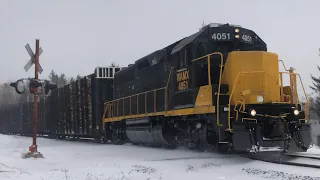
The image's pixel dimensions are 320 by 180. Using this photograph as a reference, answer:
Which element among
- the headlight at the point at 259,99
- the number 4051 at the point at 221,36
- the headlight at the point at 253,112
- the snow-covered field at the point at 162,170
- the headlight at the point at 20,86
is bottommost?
the snow-covered field at the point at 162,170

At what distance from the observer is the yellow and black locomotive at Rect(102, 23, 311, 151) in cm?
937

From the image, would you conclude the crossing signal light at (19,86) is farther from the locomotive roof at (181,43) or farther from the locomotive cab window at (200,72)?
the locomotive cab window at (200,72)

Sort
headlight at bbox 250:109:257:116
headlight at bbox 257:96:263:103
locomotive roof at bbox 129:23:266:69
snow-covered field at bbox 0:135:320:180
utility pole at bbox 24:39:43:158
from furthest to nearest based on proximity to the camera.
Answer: utility pole at bbox 24:39:43:158, locomotive roof at bbox 129:23:266:69, headlight at bbox 257:96:263:103, headlight at bbox 250:109:257:116, snow-covered field at bbox 0:135:320:180

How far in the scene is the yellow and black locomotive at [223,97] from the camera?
937 cm

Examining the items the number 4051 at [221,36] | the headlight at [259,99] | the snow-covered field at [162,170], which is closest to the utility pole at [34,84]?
the snow-covered field at [162,170]

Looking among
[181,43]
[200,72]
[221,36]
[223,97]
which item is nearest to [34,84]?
[181,43]

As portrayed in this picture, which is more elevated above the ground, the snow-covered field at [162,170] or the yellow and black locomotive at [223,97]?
the yellow and black locomotive at [223,97]

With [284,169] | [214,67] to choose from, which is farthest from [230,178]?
[214,67]

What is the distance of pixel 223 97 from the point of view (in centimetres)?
979

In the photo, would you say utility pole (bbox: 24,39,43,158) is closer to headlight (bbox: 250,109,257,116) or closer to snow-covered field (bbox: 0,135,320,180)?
snow-covered field (bbox: 0,135,320,180)

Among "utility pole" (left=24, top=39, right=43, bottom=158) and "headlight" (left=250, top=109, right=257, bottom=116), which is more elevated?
"utility pole" (left=24, top=39, right=43, bottom=158)

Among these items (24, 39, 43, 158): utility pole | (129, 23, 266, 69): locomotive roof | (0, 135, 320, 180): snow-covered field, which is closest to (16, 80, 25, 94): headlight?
(24, 39, 43, 158): utility pole

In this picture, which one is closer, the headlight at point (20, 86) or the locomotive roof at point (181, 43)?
the locomotive roof at point (181, 43)

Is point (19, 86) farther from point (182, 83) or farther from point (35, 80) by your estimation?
point (182, 83)
